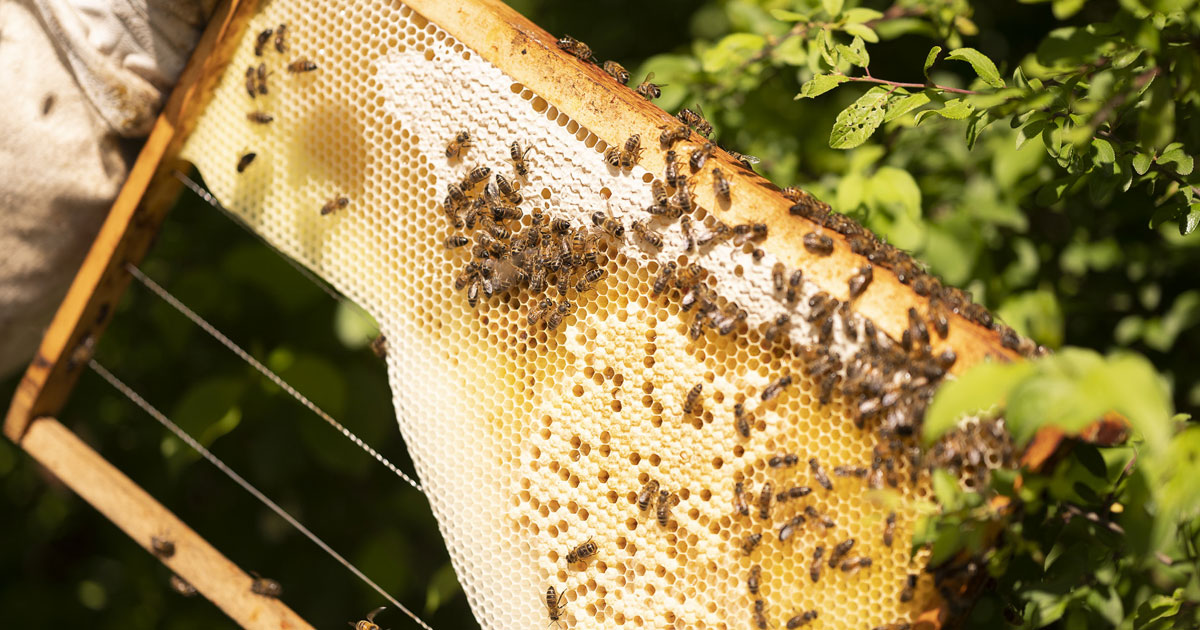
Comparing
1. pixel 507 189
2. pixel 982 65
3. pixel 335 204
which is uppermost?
pixel 982 65

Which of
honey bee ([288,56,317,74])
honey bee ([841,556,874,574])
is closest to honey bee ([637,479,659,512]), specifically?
honey bee ([841,556,874,574])

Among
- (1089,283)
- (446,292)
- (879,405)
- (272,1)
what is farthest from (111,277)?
(1089,283)

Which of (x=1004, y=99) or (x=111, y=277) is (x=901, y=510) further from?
(x=111, y=277)

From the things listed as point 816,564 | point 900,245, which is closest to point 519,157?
point 900,245

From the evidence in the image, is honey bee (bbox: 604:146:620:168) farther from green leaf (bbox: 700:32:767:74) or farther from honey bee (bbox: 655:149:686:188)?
green leaf (bbox: 700:32:767:74)

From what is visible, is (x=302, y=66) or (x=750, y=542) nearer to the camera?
(x=750, y=542)

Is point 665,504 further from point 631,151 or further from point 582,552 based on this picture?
point 631,151
